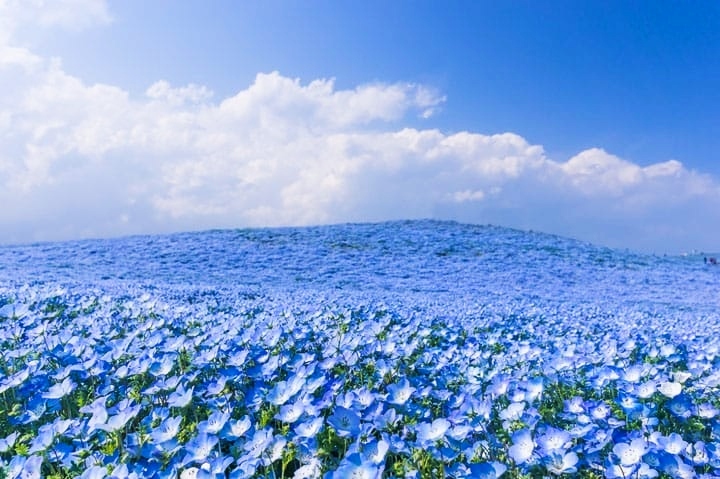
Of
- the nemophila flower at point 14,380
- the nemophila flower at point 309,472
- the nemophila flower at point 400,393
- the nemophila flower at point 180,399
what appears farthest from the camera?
the nemophila flower at point 14,380

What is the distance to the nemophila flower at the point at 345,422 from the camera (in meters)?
2.24

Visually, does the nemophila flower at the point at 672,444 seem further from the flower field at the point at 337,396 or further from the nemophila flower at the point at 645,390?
the nemophila flower at the point at 645,390

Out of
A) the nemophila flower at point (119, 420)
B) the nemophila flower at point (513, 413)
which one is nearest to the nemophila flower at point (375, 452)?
the nemophila flower at point (513, 413)

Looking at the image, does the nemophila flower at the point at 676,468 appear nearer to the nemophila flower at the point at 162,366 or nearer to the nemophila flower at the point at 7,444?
the nemophila flower at the point at 162,366

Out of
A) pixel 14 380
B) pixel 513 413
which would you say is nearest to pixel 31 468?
pixel 14 380

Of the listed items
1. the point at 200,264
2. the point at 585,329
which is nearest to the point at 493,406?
the point at 585,329

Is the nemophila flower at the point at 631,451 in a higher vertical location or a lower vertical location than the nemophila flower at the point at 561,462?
higher

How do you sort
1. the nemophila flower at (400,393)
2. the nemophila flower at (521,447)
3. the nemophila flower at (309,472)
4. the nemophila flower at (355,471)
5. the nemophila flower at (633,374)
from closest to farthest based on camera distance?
the nemophila flower at (355,471) → the nemophila flower at (309,472) → the nemophila flower at (521,447) → the nemophila flower at (400,393) → the nemophila flower at (633,374)

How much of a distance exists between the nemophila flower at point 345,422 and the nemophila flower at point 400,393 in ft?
1.32

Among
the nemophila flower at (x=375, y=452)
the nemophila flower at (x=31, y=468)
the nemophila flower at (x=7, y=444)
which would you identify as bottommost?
the nemophila flower at (x=7, y=444)

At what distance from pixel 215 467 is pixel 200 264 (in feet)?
61.4

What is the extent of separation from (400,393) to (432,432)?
0.54 m

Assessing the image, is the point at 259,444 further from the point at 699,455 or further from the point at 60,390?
the point at 699,455

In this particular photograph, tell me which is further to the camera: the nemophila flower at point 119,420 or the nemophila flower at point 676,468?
the nemophila flower at point 119,420
